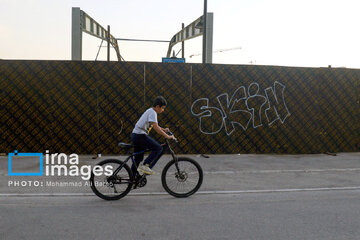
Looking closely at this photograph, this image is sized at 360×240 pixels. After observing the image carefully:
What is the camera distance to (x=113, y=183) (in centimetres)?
560

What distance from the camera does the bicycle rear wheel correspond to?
5.55 meters

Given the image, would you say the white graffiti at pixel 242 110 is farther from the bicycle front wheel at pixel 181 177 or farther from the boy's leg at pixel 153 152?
the boy's leg at pixel 153 152

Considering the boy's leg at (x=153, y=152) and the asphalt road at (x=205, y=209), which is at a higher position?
the boy's leg at (x=153, y=152)

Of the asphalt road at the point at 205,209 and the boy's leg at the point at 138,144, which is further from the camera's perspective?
the boy's leg at the point at 138,144

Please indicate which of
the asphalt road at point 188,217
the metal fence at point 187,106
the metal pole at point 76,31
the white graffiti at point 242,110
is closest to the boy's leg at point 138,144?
the asphalt road at point 188,217

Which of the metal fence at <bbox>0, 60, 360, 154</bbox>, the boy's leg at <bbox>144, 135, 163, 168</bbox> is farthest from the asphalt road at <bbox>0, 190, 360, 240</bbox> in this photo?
the metal fence at <bbox>0, 60, 360, 154</bbox>

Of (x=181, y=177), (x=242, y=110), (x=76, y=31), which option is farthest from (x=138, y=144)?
(x=76, y=31)

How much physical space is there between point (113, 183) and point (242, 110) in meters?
5.42

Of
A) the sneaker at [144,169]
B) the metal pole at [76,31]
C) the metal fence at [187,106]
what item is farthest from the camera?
the metal pole at [76,31]

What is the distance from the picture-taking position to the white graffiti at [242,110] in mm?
9984

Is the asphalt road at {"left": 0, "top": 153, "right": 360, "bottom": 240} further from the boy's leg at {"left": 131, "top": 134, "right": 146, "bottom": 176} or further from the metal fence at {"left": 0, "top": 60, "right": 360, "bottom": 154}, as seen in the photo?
the metal fence at {"left": 0, "top": 60, "right": 360, "bottom": 154}

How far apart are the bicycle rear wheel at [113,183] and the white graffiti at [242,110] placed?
4590 millimetres

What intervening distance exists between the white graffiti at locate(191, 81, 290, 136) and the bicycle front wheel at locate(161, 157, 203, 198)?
417 centimetres

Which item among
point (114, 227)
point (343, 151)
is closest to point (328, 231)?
point (114, 227)
